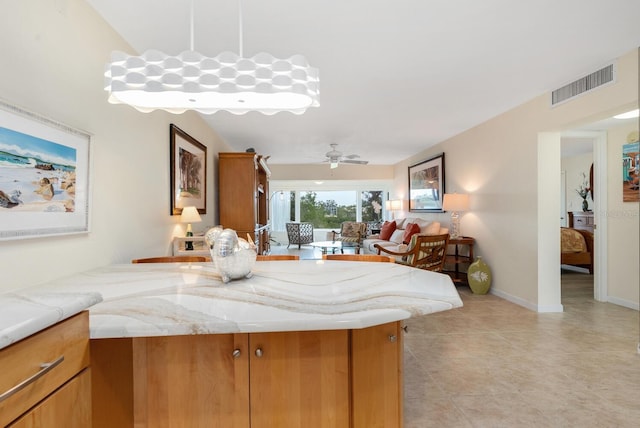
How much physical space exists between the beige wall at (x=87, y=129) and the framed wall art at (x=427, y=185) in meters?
4.53

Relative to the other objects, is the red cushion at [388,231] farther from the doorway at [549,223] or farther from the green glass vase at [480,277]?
the doorway at [549,223]

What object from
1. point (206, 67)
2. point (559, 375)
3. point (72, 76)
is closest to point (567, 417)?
point (559, 375)

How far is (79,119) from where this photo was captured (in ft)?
5.84

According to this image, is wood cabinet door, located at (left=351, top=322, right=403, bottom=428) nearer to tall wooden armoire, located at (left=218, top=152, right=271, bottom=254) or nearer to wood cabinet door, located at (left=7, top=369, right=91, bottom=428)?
wood cabinet door, located at (left=7, top=369, right=91, bottom=428)

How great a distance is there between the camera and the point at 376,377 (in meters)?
1.29

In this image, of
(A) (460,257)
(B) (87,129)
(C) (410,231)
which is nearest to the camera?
(B) (87,129)

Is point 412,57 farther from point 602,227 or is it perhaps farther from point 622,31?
point 602,227

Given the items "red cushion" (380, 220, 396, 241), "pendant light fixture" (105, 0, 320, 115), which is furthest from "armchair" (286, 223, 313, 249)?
"pendant light fixture" (105, 0, 320, 115)

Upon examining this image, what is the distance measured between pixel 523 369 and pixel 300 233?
780cm

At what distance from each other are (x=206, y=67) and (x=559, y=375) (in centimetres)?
284

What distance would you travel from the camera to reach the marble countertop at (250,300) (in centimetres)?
99

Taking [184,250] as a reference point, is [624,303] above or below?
below

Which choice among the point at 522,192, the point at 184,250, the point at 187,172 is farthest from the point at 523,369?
the point at 187,172

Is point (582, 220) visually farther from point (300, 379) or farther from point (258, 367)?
point (258, 367)
